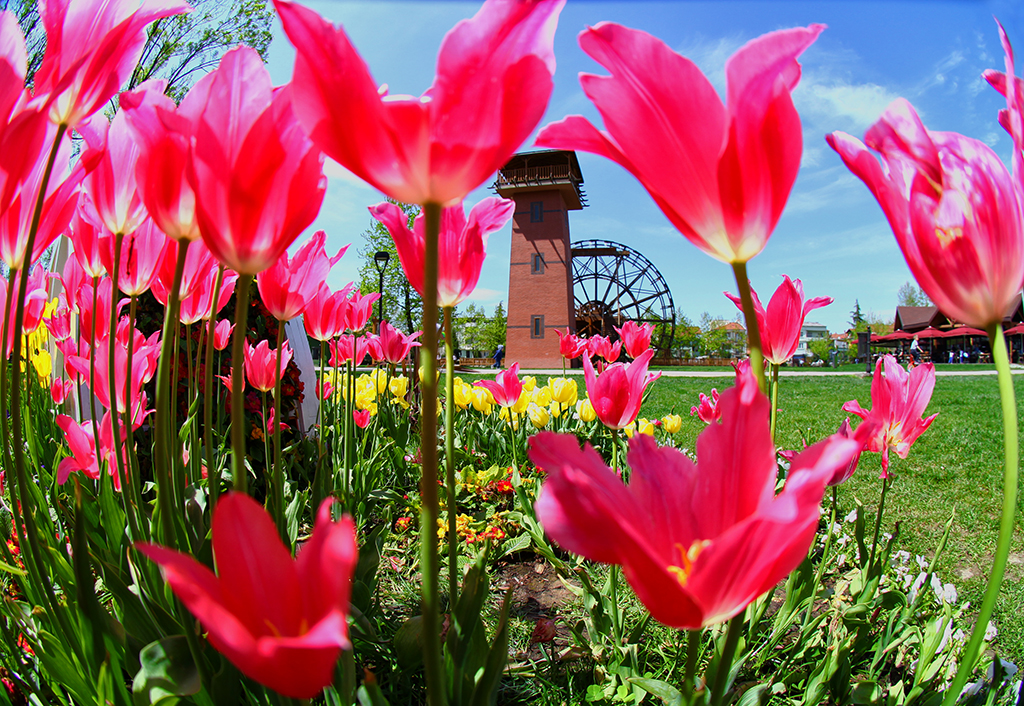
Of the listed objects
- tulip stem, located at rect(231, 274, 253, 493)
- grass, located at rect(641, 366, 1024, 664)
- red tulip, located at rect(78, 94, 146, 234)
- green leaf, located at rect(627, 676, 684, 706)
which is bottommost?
grass, located at rect(641, 366, 1024, 664)

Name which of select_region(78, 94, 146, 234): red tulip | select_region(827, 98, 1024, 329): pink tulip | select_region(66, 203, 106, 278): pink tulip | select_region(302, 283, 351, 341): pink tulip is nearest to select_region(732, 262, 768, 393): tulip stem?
select_region(827, 98, 1024, 329): pink tulip

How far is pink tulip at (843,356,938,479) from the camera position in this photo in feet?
3.90

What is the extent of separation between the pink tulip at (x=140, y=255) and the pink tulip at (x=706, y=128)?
84cm

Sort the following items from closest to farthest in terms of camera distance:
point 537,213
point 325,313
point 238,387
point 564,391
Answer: point 238,387 < point 325,313 < point 564,391 < point 537,213

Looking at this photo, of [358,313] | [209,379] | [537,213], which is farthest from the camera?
[537,213]

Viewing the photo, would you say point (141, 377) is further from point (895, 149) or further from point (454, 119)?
point (895, 149)

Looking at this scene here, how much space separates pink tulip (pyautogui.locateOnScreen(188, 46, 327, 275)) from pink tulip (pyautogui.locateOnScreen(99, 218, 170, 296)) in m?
0.59

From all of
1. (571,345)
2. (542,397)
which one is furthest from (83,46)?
(542,397)

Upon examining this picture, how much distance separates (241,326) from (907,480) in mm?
5446

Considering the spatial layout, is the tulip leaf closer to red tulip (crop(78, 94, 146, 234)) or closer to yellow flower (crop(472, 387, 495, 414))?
red tulip (crop(78, 94, 146, 234))

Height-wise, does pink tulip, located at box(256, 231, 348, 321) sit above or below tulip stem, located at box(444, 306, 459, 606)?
above

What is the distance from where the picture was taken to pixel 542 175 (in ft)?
87.8

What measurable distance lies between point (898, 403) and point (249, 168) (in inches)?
54.0

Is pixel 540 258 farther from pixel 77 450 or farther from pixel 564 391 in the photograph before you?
pixel 77 450
